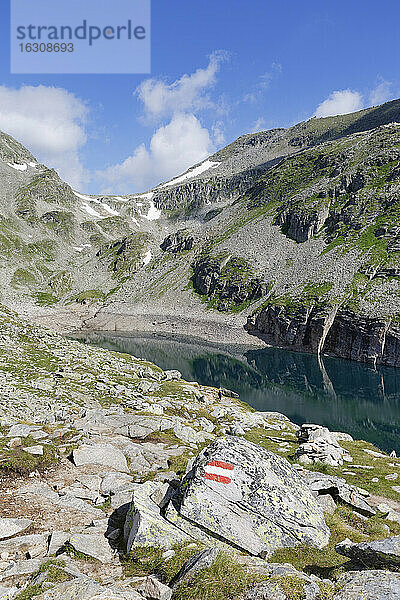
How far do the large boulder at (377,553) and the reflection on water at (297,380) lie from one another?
143 ft

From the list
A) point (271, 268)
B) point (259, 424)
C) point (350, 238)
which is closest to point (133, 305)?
point (271, 268)

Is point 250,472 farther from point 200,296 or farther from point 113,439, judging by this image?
point 200,296

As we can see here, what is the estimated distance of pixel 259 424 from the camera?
116 feet

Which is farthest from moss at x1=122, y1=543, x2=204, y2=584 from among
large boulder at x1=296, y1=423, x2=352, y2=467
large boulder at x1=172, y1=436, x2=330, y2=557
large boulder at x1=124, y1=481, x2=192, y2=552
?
large boulder at x1=296, y1=423, x2=352, y2=467

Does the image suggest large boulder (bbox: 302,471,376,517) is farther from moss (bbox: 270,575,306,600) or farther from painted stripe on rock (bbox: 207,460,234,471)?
moss (bbox: 270,575,306,600)

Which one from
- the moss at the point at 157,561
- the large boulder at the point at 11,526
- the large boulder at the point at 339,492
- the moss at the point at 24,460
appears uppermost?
the moss at the point at 157,561

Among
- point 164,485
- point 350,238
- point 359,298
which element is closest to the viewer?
point 164,485

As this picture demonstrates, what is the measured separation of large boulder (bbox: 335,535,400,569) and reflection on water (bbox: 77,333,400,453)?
43.6 m

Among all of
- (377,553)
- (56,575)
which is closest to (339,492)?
(377,553)

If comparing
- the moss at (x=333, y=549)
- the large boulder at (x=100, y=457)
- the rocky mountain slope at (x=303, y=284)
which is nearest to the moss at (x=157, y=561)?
the moss at (x=333, y=549)

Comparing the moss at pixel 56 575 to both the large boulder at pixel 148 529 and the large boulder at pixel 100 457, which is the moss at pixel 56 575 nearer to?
the large boulder at pixel 148 529

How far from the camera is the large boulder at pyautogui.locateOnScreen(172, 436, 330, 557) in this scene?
10602 mm

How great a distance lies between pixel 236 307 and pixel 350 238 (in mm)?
55754

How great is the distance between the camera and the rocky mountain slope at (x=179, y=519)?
8.13 metres
